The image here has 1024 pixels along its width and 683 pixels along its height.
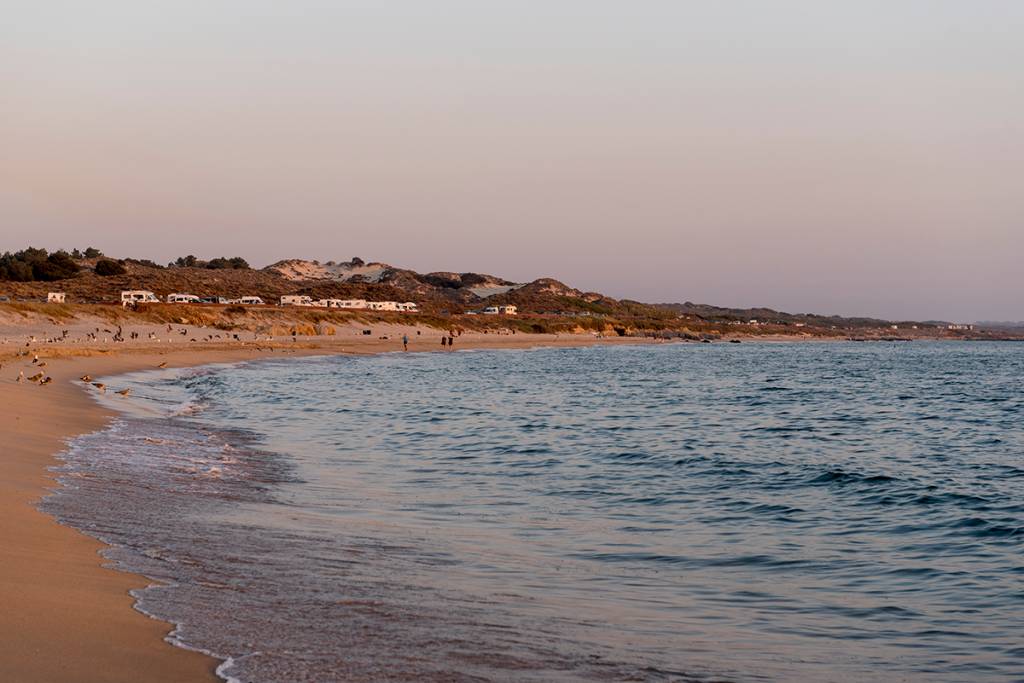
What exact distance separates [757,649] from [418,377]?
4133 cm

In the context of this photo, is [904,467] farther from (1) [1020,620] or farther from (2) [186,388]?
(2) [186,388]

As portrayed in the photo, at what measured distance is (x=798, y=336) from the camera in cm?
19000

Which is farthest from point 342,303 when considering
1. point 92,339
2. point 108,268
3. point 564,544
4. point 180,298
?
point 564,544

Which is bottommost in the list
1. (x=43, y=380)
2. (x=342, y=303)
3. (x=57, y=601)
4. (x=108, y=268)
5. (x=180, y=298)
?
(x=43, y=380)

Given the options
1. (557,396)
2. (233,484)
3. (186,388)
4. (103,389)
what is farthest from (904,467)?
(186,388)

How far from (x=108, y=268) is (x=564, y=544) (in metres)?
120

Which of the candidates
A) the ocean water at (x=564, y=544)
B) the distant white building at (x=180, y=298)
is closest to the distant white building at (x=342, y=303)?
the distant white building at (x=180, y=298)

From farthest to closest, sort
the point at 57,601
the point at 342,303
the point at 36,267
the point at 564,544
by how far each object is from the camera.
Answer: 1. the point at 342,303
2. the point at 36,267
3. the point at 564,544
4. the point at 57,601

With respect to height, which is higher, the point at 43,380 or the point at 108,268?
the point at 108,268

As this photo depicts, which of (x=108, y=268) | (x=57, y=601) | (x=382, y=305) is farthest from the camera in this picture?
(x=382, y=305)

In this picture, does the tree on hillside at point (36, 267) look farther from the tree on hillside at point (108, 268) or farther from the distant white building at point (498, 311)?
the distant white building at point (498, 311)

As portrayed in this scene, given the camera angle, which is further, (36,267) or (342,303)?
(342,303)

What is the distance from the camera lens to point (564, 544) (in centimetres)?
1144

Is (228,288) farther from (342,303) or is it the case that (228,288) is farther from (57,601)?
(57,601)
